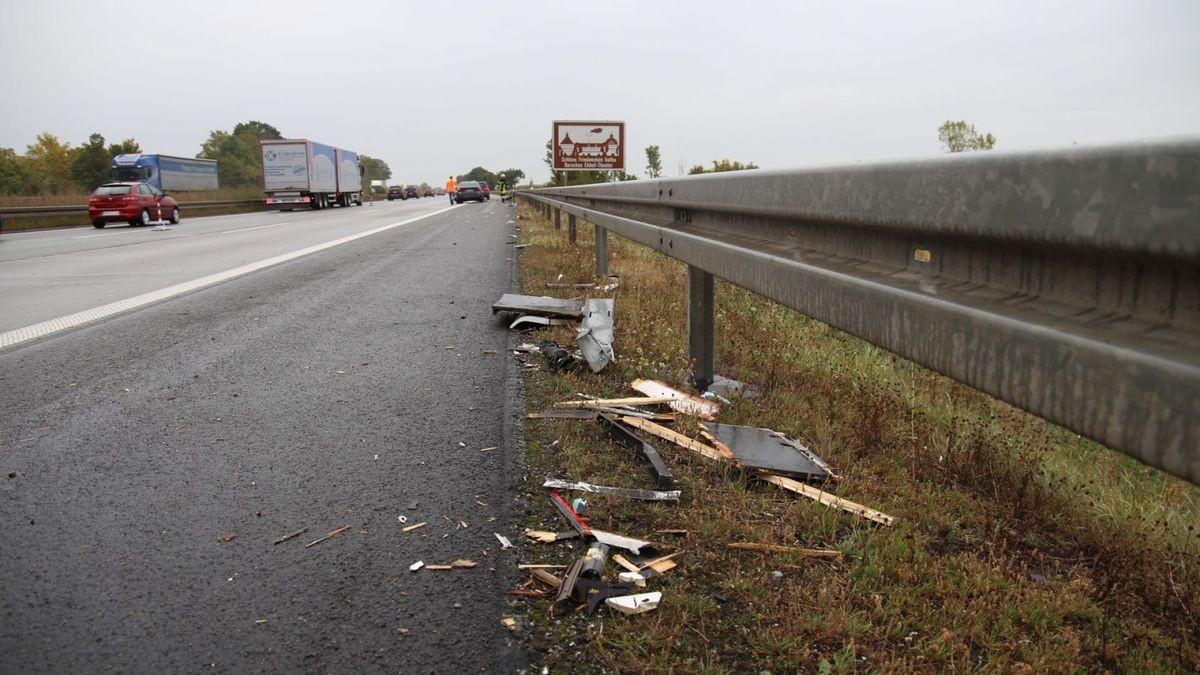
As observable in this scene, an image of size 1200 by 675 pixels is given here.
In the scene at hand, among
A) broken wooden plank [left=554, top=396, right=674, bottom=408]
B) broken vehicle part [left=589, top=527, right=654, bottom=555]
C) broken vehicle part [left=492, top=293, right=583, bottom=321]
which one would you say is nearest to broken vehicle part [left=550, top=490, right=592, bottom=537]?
broken vehicle part [left=589, top=527, right=654, bottom=555]

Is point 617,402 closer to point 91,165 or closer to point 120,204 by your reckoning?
point 120,204

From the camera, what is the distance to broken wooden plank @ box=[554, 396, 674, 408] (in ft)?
13.0

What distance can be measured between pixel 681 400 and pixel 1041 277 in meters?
2.67

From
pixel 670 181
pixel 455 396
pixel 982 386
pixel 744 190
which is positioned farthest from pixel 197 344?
pixel 982 386

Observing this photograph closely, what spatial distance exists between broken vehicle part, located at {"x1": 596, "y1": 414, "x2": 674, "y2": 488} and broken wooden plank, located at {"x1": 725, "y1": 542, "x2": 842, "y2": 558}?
48 cm

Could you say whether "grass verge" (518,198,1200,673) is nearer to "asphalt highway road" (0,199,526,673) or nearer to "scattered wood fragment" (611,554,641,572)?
"scattered wood fragment" (611,554,641,572)

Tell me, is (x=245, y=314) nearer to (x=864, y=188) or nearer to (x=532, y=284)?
(x=532, y=284)

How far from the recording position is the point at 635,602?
2.17 metres

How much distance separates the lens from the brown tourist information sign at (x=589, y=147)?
82.6 ft

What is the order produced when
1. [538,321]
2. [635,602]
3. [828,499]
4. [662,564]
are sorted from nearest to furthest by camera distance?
1. [635,602]
2. [662,564]
3. [828,499]
4. [538,321]

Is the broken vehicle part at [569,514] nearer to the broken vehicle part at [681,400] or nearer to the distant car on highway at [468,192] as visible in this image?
the broken vehicle part at [681,400]

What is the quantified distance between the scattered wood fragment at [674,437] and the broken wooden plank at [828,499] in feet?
0.75

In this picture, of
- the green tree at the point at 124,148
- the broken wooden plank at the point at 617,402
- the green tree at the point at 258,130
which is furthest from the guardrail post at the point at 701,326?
the green tree at the point at 258,130

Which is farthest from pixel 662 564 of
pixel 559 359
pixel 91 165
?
pixel 91 165
